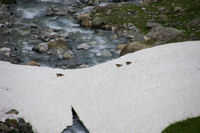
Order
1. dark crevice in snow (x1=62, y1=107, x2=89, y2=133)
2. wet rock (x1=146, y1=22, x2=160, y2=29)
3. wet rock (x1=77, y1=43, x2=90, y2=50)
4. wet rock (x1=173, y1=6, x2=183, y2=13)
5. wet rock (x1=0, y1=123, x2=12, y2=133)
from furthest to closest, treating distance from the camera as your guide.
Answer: wet rock (x1=173, y1=6, x2=183, y2=13) → wet rock (x1=146, y1=22, x2=160, y2=29) → wet rock (x1=77, y1=43, x2=90, y2=50) → dark crevice in snow (x1=62, y1=107, x2=89, y2=133) → wet rock (x1=0, y1=123, x2=12, y2=133)

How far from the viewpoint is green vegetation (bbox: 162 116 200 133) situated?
14023 mm

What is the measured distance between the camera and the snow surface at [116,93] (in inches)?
676

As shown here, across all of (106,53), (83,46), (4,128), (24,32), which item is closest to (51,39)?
(24,32)

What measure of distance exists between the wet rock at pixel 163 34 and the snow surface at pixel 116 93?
1026 centimetres

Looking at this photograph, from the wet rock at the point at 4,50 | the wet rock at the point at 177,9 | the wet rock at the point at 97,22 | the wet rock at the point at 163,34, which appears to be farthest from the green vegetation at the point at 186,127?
the wet rock at the point at 177,9

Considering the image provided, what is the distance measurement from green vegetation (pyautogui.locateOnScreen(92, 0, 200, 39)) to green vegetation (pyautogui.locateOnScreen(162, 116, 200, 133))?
27340 millimetres

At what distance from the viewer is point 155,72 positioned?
2158 cm

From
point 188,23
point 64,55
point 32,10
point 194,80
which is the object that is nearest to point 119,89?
point 194,80

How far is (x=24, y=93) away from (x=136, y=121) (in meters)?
10.5

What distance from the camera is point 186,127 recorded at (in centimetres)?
1448

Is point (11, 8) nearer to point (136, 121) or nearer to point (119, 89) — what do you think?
point (119, 89)

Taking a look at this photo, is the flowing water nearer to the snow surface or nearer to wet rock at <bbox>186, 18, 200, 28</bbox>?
the snow surface

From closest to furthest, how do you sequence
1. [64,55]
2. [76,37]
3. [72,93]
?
[72,93], [64,55], [76,37]

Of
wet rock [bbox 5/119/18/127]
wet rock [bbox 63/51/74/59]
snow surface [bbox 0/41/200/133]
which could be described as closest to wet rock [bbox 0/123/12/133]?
wet rock [bbox 5/119/18/127]
